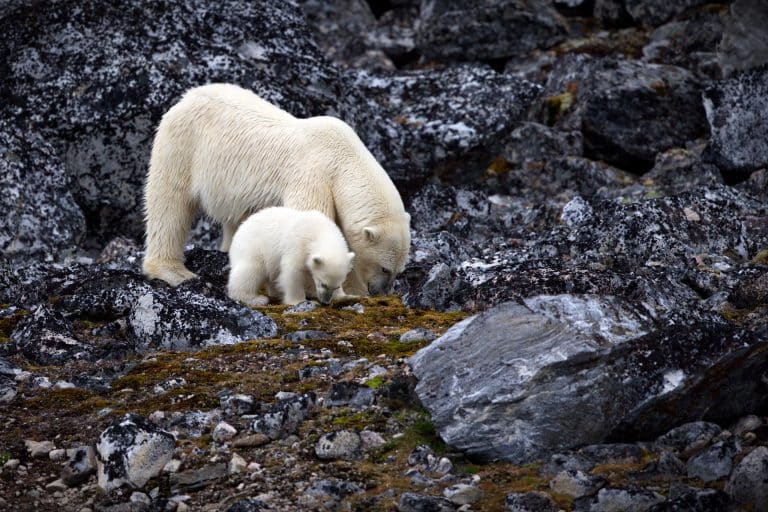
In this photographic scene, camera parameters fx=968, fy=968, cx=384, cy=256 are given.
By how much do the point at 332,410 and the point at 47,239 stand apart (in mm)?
6892

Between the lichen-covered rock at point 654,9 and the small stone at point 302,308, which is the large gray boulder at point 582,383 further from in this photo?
the lichen-covered rock at point 654,9

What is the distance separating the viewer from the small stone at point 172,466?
5.31 m

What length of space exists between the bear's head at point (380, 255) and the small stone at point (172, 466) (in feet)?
15.9

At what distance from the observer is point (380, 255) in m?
10.0

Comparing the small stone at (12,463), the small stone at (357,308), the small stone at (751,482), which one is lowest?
the small stone at (357,308)

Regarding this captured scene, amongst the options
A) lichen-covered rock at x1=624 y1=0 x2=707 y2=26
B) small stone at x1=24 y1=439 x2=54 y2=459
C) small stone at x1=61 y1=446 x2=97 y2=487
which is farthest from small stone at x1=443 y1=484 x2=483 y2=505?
lichen-covered rock at x1=624 y1=0 x2=707 y2=26

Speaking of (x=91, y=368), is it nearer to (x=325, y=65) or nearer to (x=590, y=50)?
(x=325, y=65)

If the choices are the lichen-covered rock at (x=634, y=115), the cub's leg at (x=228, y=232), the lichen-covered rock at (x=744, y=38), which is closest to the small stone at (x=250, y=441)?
the cub's leg at (x=228, y=232)

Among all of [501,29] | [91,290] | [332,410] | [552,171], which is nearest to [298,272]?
[91,290]

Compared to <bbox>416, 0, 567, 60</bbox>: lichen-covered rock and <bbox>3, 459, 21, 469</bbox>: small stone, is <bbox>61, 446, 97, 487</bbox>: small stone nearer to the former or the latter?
<bbox>3, 459, 21, 469</bbox>: small stone

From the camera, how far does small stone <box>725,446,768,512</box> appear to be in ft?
15.1

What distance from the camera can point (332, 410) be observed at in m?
5.88

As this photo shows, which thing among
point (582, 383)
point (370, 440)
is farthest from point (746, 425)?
point (370, 440)

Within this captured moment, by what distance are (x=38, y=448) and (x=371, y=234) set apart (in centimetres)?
494
